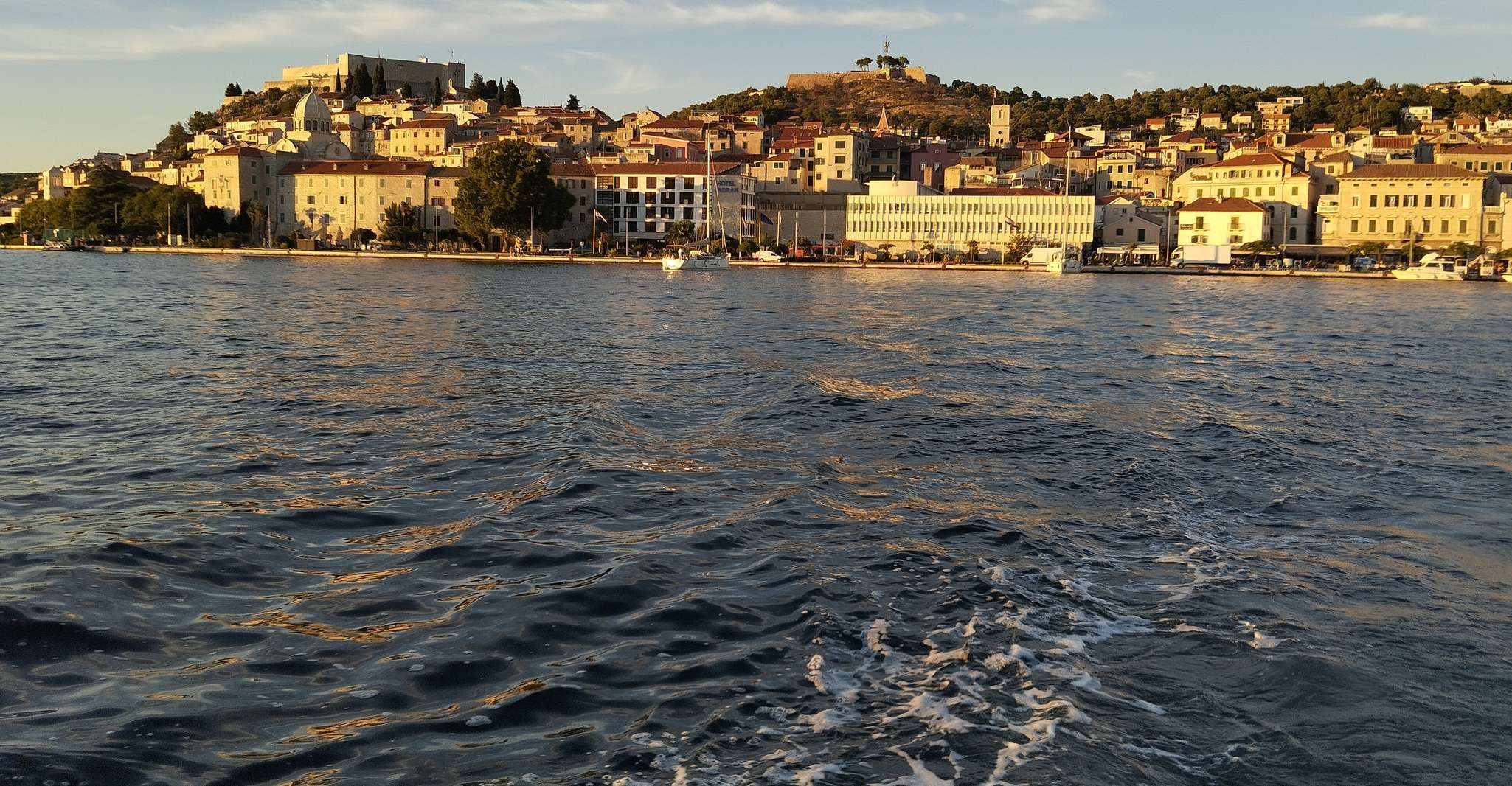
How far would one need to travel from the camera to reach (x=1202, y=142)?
91.4m

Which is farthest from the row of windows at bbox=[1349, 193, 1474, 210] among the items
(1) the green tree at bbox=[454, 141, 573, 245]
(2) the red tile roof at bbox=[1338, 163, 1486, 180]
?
(1) the green tree at bbox=[454, 141, 573, 245]

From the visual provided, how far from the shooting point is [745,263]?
246 ft

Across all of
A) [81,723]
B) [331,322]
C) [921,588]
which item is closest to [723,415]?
[921,588]

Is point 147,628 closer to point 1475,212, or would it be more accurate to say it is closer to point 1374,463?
point 1374,463

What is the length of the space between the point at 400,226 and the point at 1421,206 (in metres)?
62.3

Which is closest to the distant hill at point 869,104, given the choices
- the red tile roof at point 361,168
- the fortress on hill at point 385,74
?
the fortress on hill at point 385,74

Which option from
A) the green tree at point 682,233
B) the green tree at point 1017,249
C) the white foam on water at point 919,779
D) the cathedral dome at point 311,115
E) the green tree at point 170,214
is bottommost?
the white foam on water at point 919,779

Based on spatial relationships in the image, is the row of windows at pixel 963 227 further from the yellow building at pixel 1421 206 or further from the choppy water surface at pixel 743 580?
the choppy water surface at pixel 743 580

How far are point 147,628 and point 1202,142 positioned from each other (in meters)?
95.4

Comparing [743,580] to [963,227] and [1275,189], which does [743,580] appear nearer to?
[963,227]

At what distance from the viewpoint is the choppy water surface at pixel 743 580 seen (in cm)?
445

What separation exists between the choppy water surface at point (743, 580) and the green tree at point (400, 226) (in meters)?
65.8

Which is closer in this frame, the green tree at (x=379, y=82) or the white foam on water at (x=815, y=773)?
the white foam on water at (x=815, y=773)

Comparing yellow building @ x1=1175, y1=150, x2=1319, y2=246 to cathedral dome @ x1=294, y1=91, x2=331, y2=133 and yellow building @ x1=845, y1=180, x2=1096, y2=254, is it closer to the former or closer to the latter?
yellow building @ x1=845, y1=180, x2=1096, y2=254
